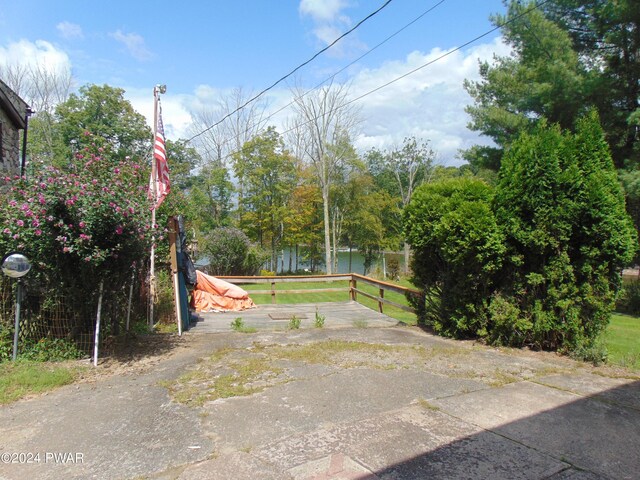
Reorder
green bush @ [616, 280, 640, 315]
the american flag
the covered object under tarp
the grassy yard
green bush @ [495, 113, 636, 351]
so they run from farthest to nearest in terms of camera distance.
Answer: green bush @ [616, 280, 640, 315], the covered object under tarp, the american flag, green bush @ [495, 113, 636, 351], the grassy yard

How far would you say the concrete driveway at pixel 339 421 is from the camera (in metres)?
2.54

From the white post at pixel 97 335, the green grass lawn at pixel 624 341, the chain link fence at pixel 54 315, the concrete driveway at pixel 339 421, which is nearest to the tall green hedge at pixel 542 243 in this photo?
the green grass lawn at pixel 624 341

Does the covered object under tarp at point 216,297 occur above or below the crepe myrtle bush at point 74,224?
below

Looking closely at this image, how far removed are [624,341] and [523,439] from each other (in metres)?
6.68

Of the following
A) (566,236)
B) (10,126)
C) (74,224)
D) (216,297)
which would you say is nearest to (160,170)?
(74,224)

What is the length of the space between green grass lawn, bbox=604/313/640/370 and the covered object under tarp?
755 centimetres

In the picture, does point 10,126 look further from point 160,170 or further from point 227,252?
point 227,252

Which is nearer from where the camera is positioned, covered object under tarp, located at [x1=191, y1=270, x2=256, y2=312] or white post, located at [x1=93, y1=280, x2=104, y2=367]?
white post, located at [x1=93, y1=280, x2=104, y2=367]

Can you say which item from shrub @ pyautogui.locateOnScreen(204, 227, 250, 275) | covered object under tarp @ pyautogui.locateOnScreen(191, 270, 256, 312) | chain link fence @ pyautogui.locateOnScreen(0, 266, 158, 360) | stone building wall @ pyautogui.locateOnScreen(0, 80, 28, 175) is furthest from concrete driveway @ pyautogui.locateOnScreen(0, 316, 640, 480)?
shrub @ pyautogui.locateOnScreen(204, 227, 250, 275)

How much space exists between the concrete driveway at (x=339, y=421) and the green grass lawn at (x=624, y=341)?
519 millimetres

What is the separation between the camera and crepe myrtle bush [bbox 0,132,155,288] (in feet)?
14.6

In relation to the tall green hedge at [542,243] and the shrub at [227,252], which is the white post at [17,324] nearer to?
the tall green hedge at [542,243]

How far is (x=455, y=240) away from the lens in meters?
5.65

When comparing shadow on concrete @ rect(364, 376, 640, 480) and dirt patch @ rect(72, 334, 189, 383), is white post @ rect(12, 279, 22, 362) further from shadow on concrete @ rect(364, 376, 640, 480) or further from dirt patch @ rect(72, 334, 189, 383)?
shadow on concrete @ rect(364, 376, 640, 480)
